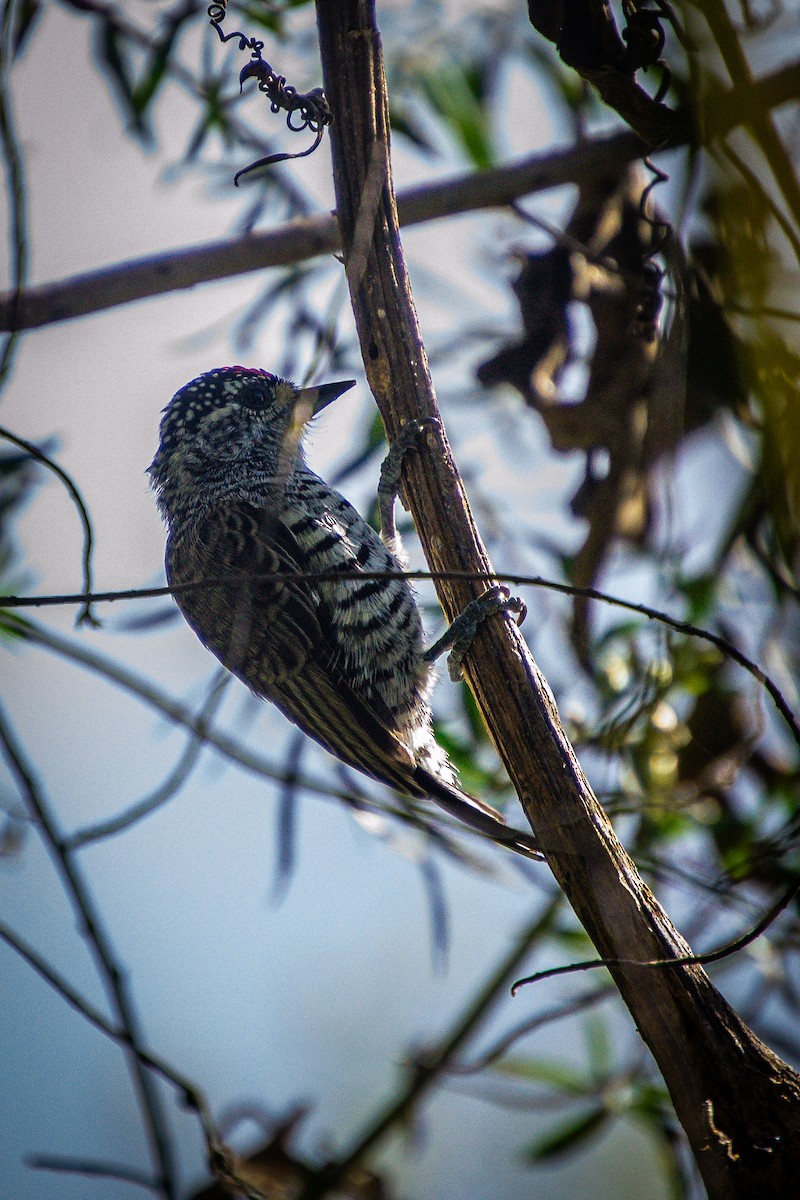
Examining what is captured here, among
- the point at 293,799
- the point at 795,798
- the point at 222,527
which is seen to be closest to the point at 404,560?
the point at 222,527

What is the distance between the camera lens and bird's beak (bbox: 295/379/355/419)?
3117 mm

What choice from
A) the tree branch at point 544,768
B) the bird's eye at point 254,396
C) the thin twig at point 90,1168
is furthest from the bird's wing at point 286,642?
the thin twig at point 90,1168

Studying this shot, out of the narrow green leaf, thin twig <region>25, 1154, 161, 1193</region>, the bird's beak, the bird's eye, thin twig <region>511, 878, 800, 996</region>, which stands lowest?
thin twig <region>25, 1154, 161, 1193</region>

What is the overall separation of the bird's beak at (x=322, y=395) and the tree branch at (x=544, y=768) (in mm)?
1197

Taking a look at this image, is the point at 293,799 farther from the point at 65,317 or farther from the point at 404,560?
the point at 65,317

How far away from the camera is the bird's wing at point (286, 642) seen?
2828 mm

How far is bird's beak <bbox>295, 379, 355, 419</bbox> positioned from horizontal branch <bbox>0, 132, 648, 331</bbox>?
0.48m

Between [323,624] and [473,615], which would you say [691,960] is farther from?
[323,624]

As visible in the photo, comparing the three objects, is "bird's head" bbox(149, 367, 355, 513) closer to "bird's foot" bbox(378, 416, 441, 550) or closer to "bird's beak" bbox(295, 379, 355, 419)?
"bird's beak" bbox(295, 379, 355, 419)

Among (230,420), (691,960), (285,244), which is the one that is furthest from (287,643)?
(691,960)

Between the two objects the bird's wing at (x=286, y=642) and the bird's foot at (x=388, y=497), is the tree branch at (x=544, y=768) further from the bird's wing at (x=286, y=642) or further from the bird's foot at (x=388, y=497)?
the bird's wing at (x=286, y=642)

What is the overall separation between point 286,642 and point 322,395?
0.76 meters

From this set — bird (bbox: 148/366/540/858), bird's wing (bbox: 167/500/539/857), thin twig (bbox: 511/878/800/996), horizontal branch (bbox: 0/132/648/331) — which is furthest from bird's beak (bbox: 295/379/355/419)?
thin twig (bbox: 511/878/800/996)

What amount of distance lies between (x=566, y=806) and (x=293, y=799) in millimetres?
1282
